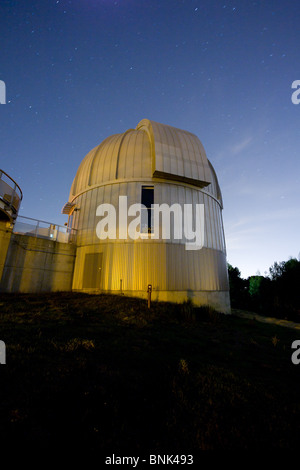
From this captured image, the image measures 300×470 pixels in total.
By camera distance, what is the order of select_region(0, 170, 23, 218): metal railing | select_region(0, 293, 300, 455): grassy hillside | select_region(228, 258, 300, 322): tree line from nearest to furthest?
select_region(0, 293, 300, 455): grassy hillside < select_region(0, 170, 23, 218): metal railing < select_region(228, 258, 300, 322): tree line

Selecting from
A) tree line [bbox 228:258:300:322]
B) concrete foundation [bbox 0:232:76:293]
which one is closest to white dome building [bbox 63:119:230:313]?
concrete foundation [bbox 0:232:76:293]

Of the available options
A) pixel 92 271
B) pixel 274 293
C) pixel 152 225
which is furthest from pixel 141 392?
pixel 274 293

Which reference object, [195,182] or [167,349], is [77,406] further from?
[195,182]

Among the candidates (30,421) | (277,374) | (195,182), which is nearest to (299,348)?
(277,374)

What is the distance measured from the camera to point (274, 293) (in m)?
24.3

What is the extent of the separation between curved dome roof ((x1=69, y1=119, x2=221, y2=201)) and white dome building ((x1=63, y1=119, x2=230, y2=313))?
0.07 metres

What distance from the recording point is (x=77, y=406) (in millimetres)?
2748

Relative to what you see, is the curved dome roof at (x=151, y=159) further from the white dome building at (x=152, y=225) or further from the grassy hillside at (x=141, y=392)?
the grassy hillside at (x=141, y=392)

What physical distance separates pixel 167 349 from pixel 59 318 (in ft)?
13.8

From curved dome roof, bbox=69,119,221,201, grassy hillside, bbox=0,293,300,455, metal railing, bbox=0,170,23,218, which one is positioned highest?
curved dome roof, bbox=69,119,221,201

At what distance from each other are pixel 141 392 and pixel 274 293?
2613 centimetres

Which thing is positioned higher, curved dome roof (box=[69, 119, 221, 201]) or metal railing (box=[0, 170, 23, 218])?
curved dome roof (box=[69, 119, 221, 201])

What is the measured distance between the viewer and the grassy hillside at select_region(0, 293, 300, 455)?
2350mm

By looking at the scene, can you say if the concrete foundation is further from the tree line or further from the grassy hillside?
the tree line
